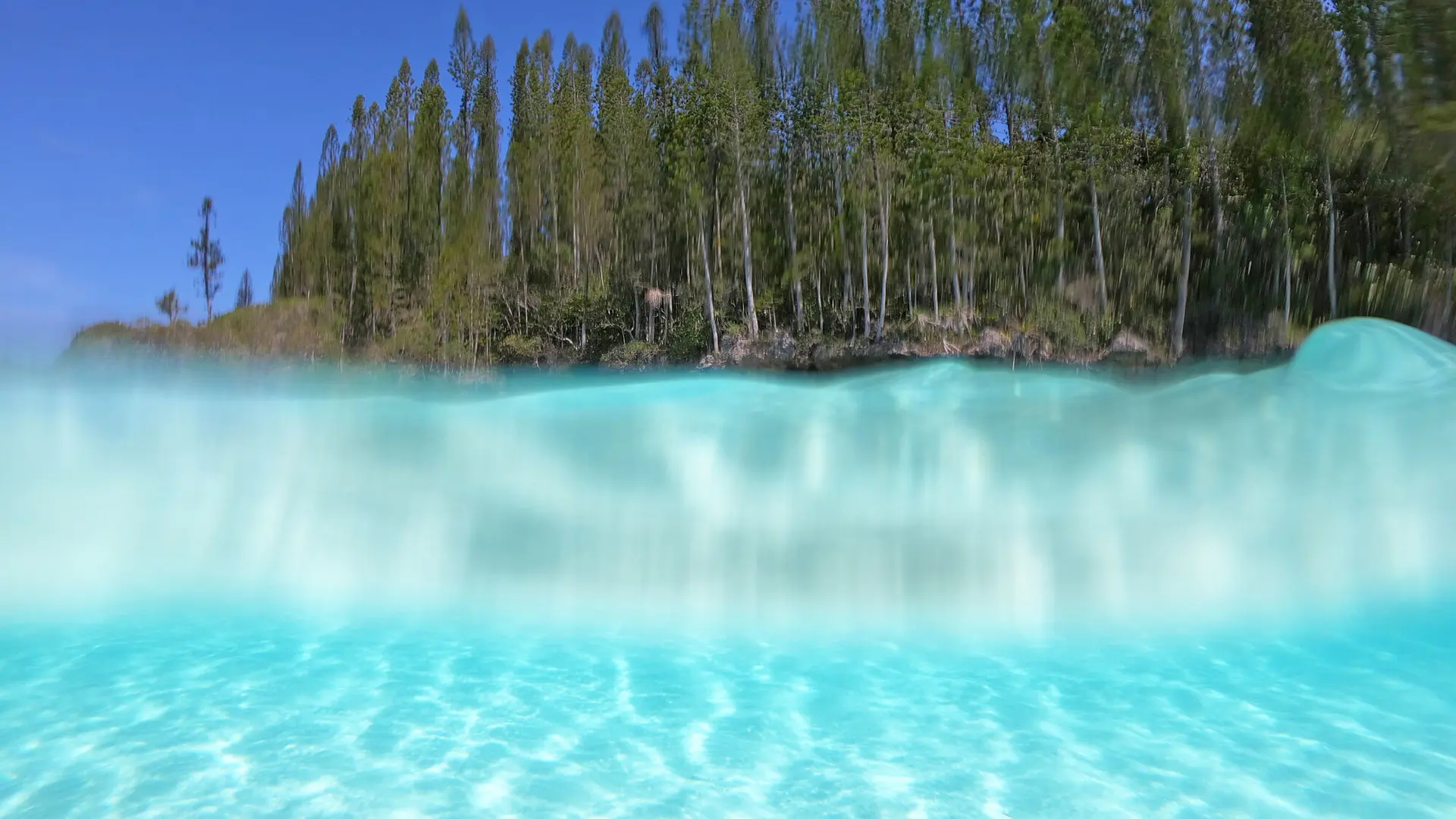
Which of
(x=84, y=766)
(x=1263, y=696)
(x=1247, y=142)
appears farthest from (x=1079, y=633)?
(x=1247, y=142)

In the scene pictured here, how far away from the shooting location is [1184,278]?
2297cm

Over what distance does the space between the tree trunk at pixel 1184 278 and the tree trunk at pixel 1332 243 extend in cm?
308

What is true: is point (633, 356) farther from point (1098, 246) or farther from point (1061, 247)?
point (1098, 246)

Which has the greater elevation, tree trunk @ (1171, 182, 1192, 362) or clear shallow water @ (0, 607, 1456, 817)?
tree trunk @ (1171, 182, 1192, 362)

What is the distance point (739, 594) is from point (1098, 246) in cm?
1792

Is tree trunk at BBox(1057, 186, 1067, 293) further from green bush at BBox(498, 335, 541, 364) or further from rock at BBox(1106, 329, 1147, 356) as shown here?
green bush at BBox(498, 335, 541, 364)

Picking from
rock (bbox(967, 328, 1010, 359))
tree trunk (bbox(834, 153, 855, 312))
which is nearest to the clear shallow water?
rock (bbox(967, 328, 1010, 359))

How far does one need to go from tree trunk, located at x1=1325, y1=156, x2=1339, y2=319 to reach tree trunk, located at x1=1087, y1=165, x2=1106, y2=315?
5.34 m

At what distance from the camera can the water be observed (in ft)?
15.9

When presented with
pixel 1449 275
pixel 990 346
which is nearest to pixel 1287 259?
pixel 1449 275

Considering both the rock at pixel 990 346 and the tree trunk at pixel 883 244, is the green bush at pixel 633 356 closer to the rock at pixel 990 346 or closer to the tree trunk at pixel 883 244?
the tree trunk at pixel 883 244

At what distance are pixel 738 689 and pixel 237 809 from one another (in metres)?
3.23

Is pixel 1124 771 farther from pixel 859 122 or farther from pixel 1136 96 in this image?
pixel 859 122

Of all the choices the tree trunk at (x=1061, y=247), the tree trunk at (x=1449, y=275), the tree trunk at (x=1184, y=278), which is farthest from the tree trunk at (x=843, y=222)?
the tree trunk at (x=1449, y=275)
